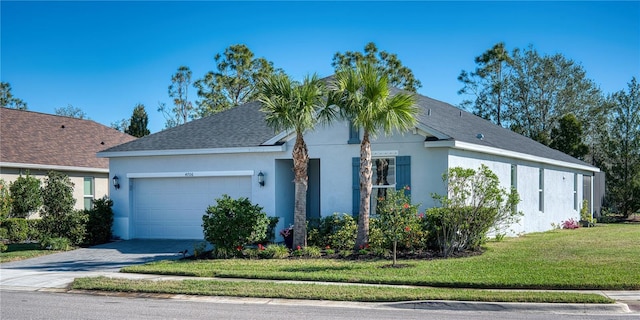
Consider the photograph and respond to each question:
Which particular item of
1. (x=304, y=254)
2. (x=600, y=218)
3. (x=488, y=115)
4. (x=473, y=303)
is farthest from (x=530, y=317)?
(x=488, y=115)

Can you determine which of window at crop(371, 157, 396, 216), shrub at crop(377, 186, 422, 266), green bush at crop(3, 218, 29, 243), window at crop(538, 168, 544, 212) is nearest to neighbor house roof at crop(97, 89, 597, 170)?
window at crop(538, 168, 544, 212)

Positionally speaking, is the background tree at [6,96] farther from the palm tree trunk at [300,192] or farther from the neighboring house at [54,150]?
the palm tree trunk at [300,192]

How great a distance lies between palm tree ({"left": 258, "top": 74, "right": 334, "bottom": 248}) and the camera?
15.6 metres

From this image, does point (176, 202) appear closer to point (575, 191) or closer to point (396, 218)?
point (396, 218)

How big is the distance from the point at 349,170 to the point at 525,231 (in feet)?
25.3

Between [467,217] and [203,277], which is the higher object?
[467,217]

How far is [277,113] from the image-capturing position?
15680 mm

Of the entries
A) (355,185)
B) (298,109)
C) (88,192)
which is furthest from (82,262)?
(88,192)

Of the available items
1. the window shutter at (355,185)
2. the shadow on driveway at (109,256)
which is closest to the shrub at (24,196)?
the shadow on driveway at (109,256)

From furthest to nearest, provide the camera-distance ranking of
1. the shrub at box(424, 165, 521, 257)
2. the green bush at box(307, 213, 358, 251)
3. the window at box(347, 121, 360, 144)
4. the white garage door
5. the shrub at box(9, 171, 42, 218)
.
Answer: the shrub at box(9, 171, 42, 218)
the white garage door
the window at box(347, 121, 360, 144)
the green bush at box(307, 213, 358, 251)
the shrub at box(424, 165, 521, 257)

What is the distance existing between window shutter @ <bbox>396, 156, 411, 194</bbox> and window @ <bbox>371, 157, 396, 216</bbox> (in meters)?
0.22

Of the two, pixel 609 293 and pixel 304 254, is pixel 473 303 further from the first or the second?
pixel 304 254

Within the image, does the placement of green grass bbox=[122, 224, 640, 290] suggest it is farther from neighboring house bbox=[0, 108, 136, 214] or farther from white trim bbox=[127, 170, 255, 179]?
neighboring house bbox=[0, 108, 136, 214]

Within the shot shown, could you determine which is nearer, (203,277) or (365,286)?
(365,286)
